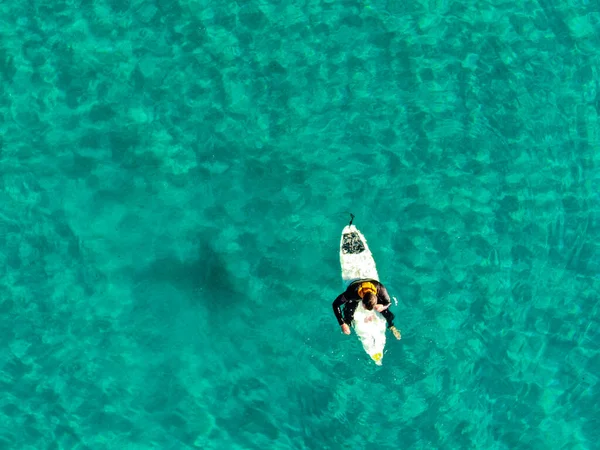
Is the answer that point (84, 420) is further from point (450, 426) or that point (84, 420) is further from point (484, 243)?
point (484, 243)

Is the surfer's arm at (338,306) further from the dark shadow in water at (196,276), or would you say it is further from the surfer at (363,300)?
the dark shadow in water at (196,276)

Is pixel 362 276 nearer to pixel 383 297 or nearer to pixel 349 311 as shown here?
pixel 349 311

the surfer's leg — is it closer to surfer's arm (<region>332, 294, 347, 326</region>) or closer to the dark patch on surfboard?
surfer's arm (<region>332, 294, 347, 326</region>)

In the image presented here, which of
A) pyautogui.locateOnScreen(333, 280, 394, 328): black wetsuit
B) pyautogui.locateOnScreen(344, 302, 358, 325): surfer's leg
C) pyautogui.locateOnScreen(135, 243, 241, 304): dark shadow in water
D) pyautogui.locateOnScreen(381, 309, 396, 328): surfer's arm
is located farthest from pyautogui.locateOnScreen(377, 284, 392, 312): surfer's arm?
pyautogui.locateOnScreen(135, 243, 241, 304): dark shadow in water

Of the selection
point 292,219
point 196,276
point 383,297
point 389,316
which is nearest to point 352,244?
point 292,219

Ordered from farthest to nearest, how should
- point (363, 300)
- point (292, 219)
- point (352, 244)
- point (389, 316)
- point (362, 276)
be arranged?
point (292, 219) → point (352, 244) → point (362, 276) → point (389, 316) → point (363, 300)

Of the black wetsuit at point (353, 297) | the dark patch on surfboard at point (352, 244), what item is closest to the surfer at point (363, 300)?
the black wetsuit at point (353, 297)
